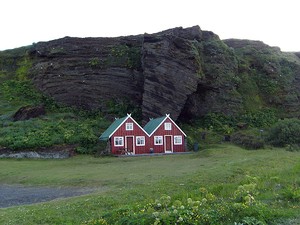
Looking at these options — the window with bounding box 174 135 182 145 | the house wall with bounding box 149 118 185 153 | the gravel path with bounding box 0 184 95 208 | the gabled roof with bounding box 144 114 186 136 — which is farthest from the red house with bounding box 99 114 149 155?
the gravel path with bounding box 0 184 95 208

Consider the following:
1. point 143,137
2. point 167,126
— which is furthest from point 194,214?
point 167,126

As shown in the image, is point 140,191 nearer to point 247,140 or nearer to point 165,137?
point 247,140

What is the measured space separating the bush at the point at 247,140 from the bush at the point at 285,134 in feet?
4.90

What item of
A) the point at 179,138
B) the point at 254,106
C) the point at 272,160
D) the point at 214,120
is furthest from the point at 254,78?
the point at 272,160

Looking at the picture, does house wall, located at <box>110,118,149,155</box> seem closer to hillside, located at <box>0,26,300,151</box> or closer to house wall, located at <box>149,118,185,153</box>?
house wall, located at <box>149,118,185,153</box>

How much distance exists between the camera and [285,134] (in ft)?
153

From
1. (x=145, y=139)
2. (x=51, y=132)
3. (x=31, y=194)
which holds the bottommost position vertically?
(x=31, y=194)

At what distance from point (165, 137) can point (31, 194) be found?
33015 mm

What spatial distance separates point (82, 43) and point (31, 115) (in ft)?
74.7

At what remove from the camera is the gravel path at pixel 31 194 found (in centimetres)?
1917

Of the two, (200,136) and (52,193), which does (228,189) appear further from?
(200,136)

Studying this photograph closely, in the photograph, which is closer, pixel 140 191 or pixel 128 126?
pixel 140 191

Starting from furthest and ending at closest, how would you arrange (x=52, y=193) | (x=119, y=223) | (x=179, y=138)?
(x=179, y=138) < (x=52, y=193) < (x=119, y=223)

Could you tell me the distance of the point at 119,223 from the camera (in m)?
11.0
